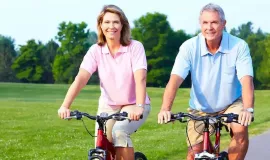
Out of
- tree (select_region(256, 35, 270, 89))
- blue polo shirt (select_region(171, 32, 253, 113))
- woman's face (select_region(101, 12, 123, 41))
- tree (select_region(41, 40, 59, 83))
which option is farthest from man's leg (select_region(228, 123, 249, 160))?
tree (select_region(41, 40, 59, 83))

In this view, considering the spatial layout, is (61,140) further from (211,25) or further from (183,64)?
(211,25)

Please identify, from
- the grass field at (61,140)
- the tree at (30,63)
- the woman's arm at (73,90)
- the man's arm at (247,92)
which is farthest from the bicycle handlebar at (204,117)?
the tree at (30,63)

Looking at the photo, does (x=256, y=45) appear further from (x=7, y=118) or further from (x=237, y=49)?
(x=237, y=49)

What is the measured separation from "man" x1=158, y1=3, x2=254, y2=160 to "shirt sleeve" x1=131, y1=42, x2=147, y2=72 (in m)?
0.35

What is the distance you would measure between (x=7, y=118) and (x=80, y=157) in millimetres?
11522

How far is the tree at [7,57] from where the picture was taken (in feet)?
288

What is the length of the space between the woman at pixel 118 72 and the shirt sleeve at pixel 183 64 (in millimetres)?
348

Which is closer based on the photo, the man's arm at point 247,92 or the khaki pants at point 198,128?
the man's arm at point 247,92

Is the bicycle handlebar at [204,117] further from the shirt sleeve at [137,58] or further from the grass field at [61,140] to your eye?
the grass field at [61,140]

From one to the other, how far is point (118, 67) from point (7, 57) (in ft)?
285

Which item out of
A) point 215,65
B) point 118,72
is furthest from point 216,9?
point 118,72

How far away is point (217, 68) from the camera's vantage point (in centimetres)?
531

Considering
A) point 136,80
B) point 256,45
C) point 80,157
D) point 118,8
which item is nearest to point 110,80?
point 136,80

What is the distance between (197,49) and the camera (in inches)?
211
